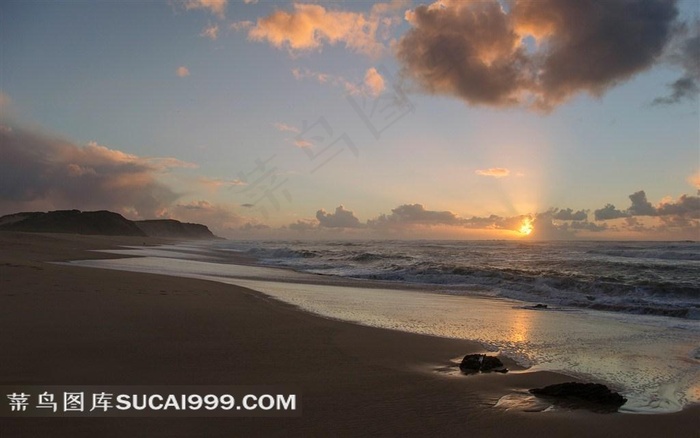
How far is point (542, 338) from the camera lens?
27.0 ft

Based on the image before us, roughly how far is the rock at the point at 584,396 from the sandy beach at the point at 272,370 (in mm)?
204

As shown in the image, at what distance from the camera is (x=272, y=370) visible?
5.37 metres

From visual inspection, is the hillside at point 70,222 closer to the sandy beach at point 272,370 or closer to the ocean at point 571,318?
the ocean at point 571,318

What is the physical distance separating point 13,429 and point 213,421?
1.55 m

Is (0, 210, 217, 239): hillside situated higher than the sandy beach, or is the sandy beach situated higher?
(0, 210, 217, 239): hillside

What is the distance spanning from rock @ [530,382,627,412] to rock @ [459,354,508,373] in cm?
98

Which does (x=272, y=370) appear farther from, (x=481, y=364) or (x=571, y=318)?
(x=571, y=318)

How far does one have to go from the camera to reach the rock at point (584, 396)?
A: 4512 millimetres

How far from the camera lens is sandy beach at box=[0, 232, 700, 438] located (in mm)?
3838

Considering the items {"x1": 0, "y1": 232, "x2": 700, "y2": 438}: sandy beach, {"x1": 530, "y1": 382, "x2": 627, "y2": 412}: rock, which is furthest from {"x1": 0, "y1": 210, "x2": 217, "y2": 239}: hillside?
{"x1": 530, "y1": 382, "x2": 627, "y2": 412}: rock

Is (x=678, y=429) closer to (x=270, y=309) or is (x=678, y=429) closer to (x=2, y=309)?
(x=270, y=309)

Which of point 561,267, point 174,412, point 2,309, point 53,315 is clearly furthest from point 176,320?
point 561,267

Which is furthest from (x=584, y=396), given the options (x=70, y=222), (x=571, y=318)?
(x=70, y=222)

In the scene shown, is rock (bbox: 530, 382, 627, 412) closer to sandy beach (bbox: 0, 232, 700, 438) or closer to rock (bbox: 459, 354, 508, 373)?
sandy beach (bbox: 0, 232, 700, 438)
